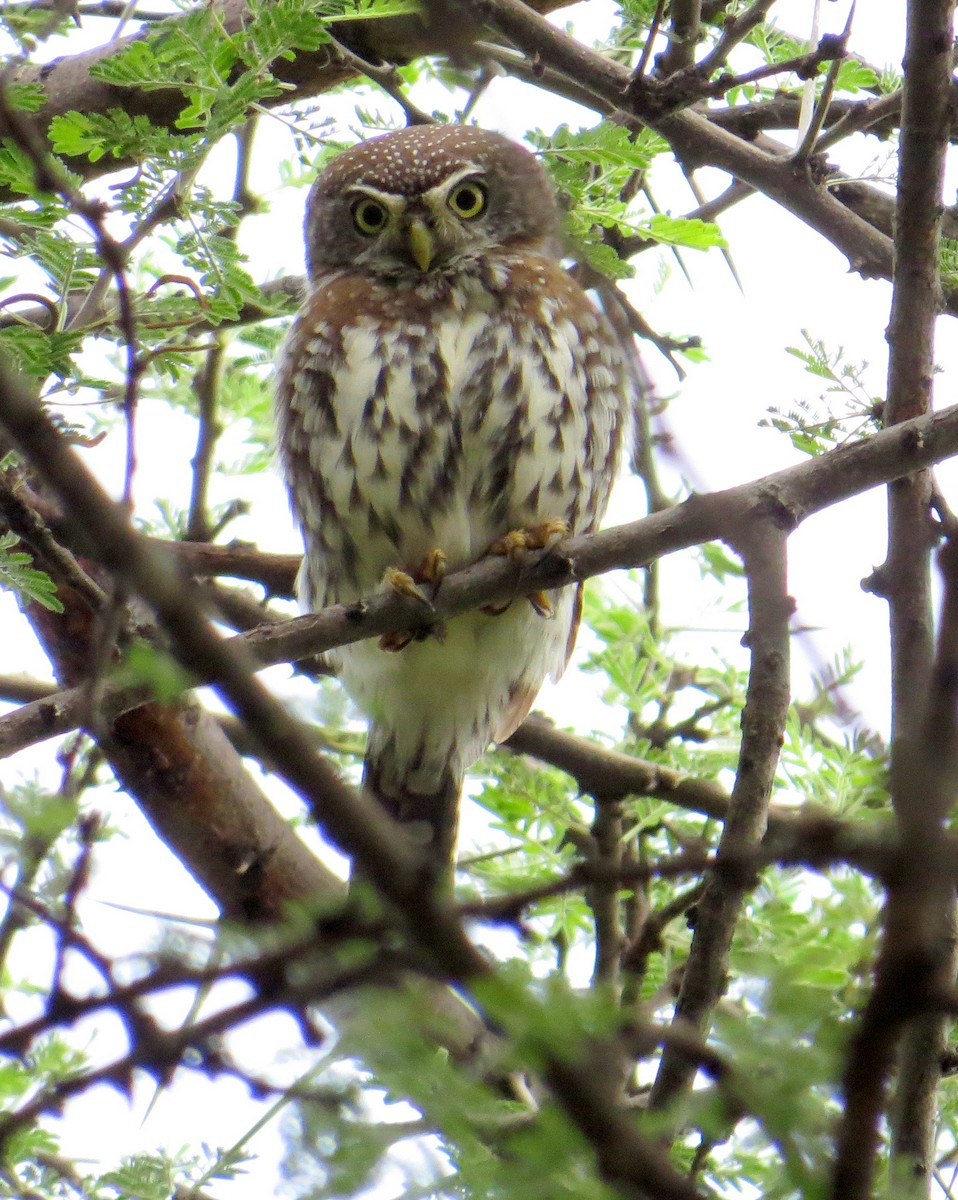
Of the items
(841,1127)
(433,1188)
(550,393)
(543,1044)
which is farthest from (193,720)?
(841,1127)

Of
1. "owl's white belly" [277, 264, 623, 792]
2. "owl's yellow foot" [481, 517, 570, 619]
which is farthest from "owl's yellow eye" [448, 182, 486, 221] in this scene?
"owl's yellow foot" [481, 517, 570, 619]

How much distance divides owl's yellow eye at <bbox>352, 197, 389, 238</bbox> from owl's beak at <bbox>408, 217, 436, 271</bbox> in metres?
0.19

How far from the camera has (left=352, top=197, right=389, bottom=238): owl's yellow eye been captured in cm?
480

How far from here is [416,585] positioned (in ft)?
13.0

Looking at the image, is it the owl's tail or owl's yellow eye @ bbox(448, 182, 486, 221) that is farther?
the owl's tail

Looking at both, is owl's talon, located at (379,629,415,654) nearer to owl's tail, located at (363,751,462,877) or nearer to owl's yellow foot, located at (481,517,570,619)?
owl's yellow foot, located at (481,517,570,619)

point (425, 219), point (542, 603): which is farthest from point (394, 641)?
point (425, 219)

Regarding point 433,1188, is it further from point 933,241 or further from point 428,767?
point 428,767

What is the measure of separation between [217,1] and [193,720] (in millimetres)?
2054

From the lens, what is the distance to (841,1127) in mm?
1080

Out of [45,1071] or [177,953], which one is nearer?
[177,953]

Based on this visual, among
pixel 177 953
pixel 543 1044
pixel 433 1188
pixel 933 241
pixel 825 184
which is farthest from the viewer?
pixel 825 184

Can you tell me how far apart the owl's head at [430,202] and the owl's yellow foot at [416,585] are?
1053 mm

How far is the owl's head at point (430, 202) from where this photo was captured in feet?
15.4
